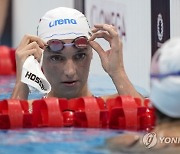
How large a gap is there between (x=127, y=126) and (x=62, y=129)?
1.13 feet

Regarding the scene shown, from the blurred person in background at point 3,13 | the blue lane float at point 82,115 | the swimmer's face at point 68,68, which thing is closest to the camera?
the blue lane float at point 82,115

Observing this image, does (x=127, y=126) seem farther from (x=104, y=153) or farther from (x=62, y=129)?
(x=104, y=153)

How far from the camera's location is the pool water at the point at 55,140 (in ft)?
8.61

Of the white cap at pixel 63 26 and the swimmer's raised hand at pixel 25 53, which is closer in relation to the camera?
the swimmer's raised hand at pixel 25 53

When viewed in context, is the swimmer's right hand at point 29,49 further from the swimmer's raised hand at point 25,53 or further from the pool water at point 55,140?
the pool water at point 55,140

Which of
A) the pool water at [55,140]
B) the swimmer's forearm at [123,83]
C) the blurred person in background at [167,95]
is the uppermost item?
the blurred person in background at [167,95]

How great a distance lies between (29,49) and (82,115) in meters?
0.55

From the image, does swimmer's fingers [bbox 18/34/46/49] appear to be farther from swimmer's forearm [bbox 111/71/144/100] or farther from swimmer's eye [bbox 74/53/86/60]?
swimmer's forearm [bbox 111/71/144/100]

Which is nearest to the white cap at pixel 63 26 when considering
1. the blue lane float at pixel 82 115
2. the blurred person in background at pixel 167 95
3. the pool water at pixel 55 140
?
the blue lane float at pixel 82 115

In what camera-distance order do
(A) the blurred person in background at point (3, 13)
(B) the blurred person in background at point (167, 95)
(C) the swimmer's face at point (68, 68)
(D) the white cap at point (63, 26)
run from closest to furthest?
(B) the blurred person in background at point (167, 95)
(C) the swimmer's face at point (68, 68)
(D) the white cap at point (63, 26)
(A) the blurred person in background at point (3, 13)

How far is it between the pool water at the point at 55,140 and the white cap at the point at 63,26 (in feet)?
2.39

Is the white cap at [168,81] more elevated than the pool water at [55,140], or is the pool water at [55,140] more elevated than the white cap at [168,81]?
the white cap at [168,81]

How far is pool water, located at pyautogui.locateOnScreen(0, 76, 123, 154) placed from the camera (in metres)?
2.62

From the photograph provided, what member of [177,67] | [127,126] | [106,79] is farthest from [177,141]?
[106,79]
